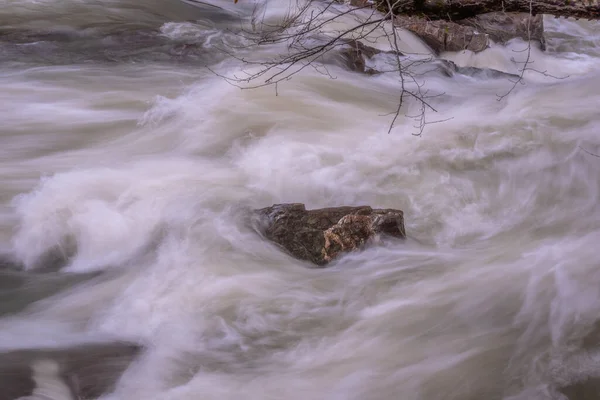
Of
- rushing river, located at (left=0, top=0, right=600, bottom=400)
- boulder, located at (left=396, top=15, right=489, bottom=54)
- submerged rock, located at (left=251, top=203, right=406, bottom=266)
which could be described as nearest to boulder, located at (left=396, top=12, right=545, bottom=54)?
boulder, located at (left=396, top=15, right=489, bottom=54)

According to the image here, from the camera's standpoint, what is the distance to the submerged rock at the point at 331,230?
4.24m

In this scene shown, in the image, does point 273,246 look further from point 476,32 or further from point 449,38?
point 476,32

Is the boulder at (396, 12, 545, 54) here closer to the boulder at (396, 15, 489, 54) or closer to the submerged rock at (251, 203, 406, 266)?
the boulder at (396, 15, 489, 54)

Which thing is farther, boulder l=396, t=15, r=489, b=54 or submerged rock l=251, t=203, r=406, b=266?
boulder l=396, t=15, r=489, b=54

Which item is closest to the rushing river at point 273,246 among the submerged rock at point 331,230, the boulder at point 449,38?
the submerged rock at point 331,230

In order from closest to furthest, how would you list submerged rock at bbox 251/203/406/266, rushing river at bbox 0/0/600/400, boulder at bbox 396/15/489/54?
rushing river at bbox 0/0/600/400 < submerged rock at bbox 251/203/406/266 < boulder at bbox 396/15/489/54

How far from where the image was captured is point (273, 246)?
4434 mm

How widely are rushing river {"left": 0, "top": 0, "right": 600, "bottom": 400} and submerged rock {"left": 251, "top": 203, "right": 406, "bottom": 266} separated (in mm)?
88

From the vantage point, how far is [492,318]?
12.3ft

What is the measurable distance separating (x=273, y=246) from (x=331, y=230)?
0.47 meters

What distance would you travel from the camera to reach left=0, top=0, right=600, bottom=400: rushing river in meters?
3.40

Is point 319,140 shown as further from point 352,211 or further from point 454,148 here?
point 352,211

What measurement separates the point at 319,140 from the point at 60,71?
354cm

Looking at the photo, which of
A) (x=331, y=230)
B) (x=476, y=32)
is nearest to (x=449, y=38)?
(x=476, y=32)
